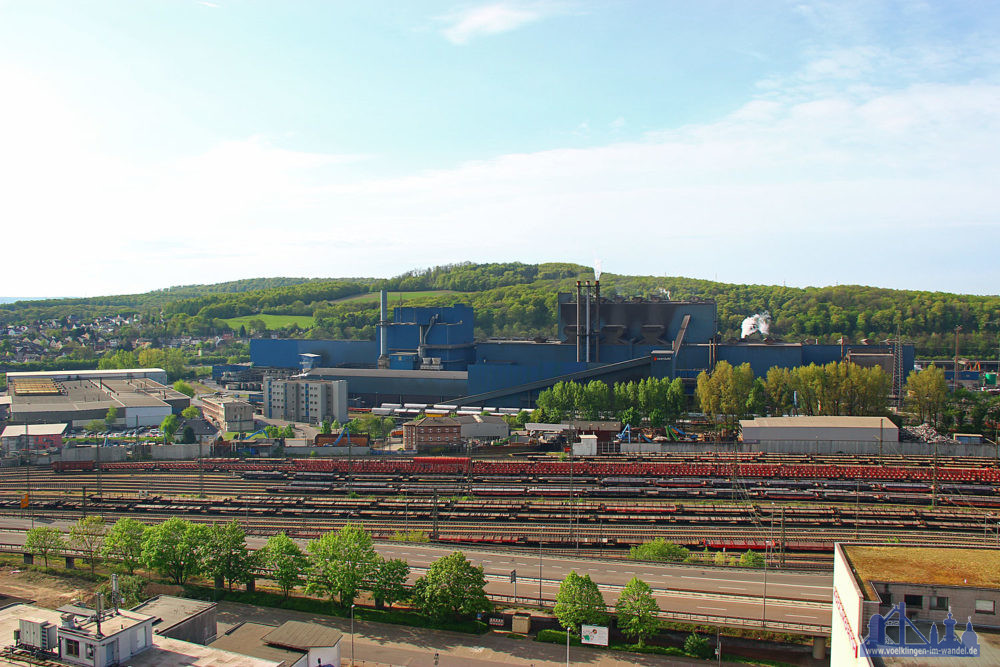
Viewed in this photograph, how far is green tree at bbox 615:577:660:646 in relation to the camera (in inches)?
784

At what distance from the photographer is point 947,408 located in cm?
4947

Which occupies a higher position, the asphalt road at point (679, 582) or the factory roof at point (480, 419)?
the factory roof at point (480, 419)

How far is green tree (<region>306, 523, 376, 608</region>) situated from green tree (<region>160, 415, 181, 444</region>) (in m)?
32.0

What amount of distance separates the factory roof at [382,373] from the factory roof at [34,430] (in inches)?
760

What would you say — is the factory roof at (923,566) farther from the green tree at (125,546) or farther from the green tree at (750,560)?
the green tree at (125,546)

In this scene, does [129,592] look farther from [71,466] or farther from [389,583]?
[71,466]

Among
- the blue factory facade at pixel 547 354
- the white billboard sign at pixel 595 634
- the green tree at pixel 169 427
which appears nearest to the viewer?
the white billboard sign at pixel 595 634

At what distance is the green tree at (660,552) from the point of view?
25.2 m

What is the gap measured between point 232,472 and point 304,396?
702 inches

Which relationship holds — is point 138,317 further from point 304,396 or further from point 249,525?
point 249,525

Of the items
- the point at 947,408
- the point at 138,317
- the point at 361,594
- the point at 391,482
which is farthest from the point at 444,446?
the point at 138,317

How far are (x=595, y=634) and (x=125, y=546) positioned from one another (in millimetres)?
15885

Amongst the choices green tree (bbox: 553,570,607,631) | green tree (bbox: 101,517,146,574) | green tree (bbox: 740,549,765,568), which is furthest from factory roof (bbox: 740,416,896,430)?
green tree (bbox: 101,517,146,574)

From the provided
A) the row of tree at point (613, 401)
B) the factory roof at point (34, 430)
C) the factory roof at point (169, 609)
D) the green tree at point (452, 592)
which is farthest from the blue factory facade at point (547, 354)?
the factory roof at point (169, 609)
